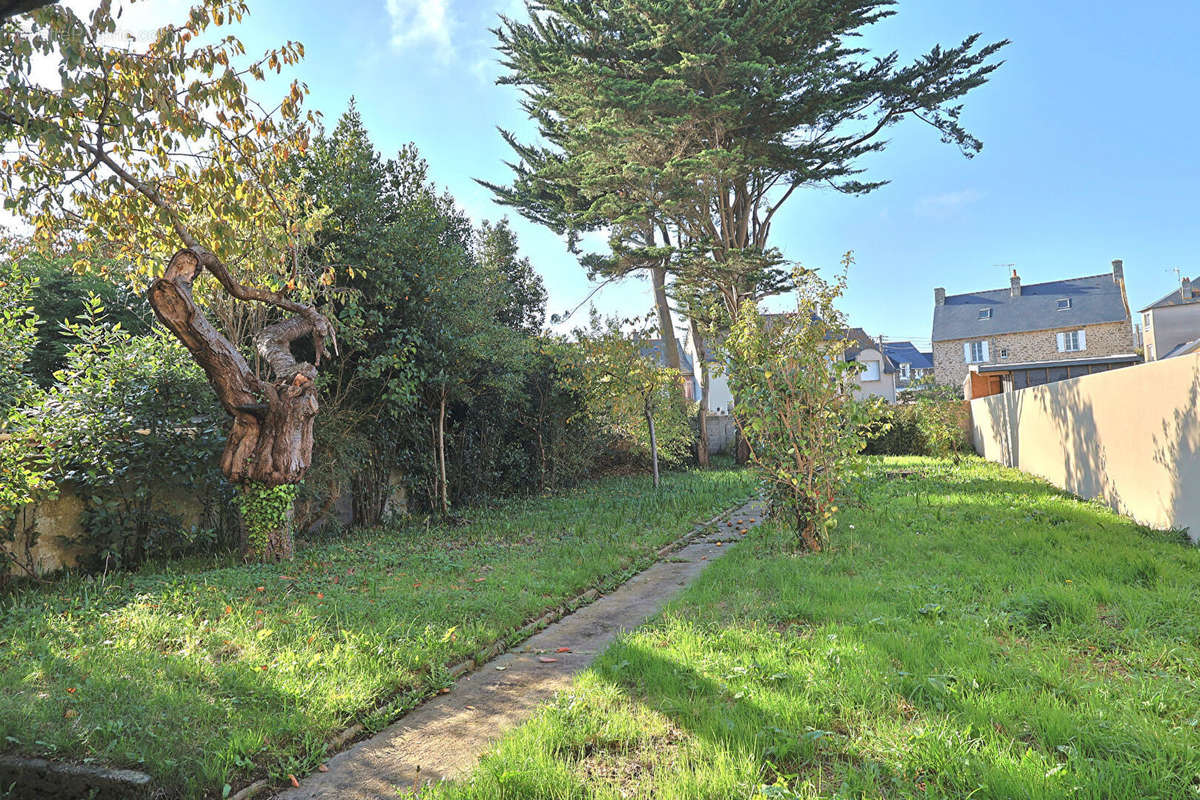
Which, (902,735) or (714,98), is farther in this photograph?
(714,98)

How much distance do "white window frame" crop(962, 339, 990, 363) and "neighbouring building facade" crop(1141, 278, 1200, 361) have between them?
312 inches

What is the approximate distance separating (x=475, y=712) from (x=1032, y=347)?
45516 millimetres

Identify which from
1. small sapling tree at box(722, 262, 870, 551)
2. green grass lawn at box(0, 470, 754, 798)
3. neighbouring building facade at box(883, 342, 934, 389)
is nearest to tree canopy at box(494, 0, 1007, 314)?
small sapling tree at box(722, 262, 870, 551)

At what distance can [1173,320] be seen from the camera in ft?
110

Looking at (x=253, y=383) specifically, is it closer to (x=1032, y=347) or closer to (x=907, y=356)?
(x=1032, y=347)

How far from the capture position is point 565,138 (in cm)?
1734

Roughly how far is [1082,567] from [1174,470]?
2.27 m

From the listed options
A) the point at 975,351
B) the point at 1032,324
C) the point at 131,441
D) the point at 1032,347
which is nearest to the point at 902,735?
the point at 131,441

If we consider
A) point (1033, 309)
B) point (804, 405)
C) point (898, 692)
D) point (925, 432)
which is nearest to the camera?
point (898, 692)

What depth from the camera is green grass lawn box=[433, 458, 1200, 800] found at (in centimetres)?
226

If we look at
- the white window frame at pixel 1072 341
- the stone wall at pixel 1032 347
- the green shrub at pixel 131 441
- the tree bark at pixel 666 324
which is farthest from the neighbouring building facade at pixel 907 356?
the green shrub at pixel 131 441

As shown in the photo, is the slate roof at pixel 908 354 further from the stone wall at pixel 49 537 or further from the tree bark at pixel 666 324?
the stone wall at pixel 49 537

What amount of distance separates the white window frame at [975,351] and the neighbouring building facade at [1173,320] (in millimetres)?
7934

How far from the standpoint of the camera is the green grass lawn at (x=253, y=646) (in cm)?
270
